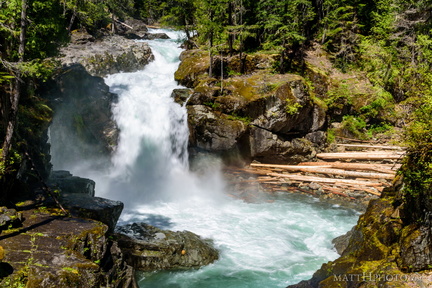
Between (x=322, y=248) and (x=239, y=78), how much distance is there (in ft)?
42.1

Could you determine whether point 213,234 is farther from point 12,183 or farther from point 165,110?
point 165,110

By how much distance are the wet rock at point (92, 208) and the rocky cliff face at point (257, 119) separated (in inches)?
345

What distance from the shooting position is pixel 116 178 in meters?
16.6

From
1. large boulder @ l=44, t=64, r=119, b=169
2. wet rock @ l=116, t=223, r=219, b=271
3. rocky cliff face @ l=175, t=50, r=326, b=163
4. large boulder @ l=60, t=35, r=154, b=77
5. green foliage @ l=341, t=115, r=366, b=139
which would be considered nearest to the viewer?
wet rock @ l=116, t=223, r=219, b=271

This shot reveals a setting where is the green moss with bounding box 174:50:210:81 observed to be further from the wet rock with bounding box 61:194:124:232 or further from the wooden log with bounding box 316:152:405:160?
the wet rock with bounding box 61:194:124:232

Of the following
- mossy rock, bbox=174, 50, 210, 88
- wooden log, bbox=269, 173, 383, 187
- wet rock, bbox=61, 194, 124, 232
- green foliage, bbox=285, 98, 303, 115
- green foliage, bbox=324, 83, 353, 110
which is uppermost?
mossy rock, bbox=174, 50, 210, 88

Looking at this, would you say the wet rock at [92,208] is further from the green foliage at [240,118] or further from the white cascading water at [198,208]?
the green foliage at [240,118]

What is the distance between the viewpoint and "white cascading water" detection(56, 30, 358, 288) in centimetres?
888

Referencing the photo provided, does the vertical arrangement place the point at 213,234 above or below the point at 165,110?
below

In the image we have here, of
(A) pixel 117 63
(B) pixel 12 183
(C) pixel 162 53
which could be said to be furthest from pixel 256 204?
(C) pixel 162 53

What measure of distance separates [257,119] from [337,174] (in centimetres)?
609

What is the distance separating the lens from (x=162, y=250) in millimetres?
8852

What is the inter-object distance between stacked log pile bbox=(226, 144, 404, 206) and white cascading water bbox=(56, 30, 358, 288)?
1.27 metres

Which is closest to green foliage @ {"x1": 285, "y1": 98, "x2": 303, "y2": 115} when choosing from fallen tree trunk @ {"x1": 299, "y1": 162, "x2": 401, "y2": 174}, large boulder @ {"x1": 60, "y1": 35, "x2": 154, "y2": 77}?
fallen tree trunk @ {"x1": 299, "y1": 162, "x2": 401, "y2": 174}
